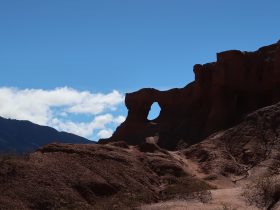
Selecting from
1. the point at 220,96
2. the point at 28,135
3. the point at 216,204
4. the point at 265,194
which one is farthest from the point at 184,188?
the point at 28,135

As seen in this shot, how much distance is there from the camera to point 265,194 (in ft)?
62.7

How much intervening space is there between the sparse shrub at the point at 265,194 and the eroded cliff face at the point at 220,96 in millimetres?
20749

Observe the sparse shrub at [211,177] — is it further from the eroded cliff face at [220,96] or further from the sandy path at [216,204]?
the eroded cliff face at [220,96]

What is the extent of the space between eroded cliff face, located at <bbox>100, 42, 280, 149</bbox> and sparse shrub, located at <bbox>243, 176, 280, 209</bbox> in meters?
20.7

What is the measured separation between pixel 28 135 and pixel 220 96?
11281 cm

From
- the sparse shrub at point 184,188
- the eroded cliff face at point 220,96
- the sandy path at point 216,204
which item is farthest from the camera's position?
the eroded cliff face at point 220,96

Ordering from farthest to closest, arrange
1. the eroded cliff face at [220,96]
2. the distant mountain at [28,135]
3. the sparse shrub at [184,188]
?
the distant mountain at [28,135]
the eroded cliff face at [220,96]
the sparse shrub at [184,188]

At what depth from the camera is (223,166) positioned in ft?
104

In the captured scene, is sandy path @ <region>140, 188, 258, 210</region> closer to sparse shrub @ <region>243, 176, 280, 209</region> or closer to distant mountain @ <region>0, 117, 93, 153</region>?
sparse shrub @ <region>243, 176, 280, 209</region>

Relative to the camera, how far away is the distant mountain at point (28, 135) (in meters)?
140

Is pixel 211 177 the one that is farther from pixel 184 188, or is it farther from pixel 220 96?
pixel 220 96

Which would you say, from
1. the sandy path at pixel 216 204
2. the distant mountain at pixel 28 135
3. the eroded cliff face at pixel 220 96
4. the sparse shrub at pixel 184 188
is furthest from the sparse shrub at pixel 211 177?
the distant mountain at pixel 28 135

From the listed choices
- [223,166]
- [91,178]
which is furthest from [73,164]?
[223,166]

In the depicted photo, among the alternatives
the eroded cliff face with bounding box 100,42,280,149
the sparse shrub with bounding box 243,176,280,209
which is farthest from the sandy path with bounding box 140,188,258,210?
the eroded cliff face with bounding box 100,42,280,149
